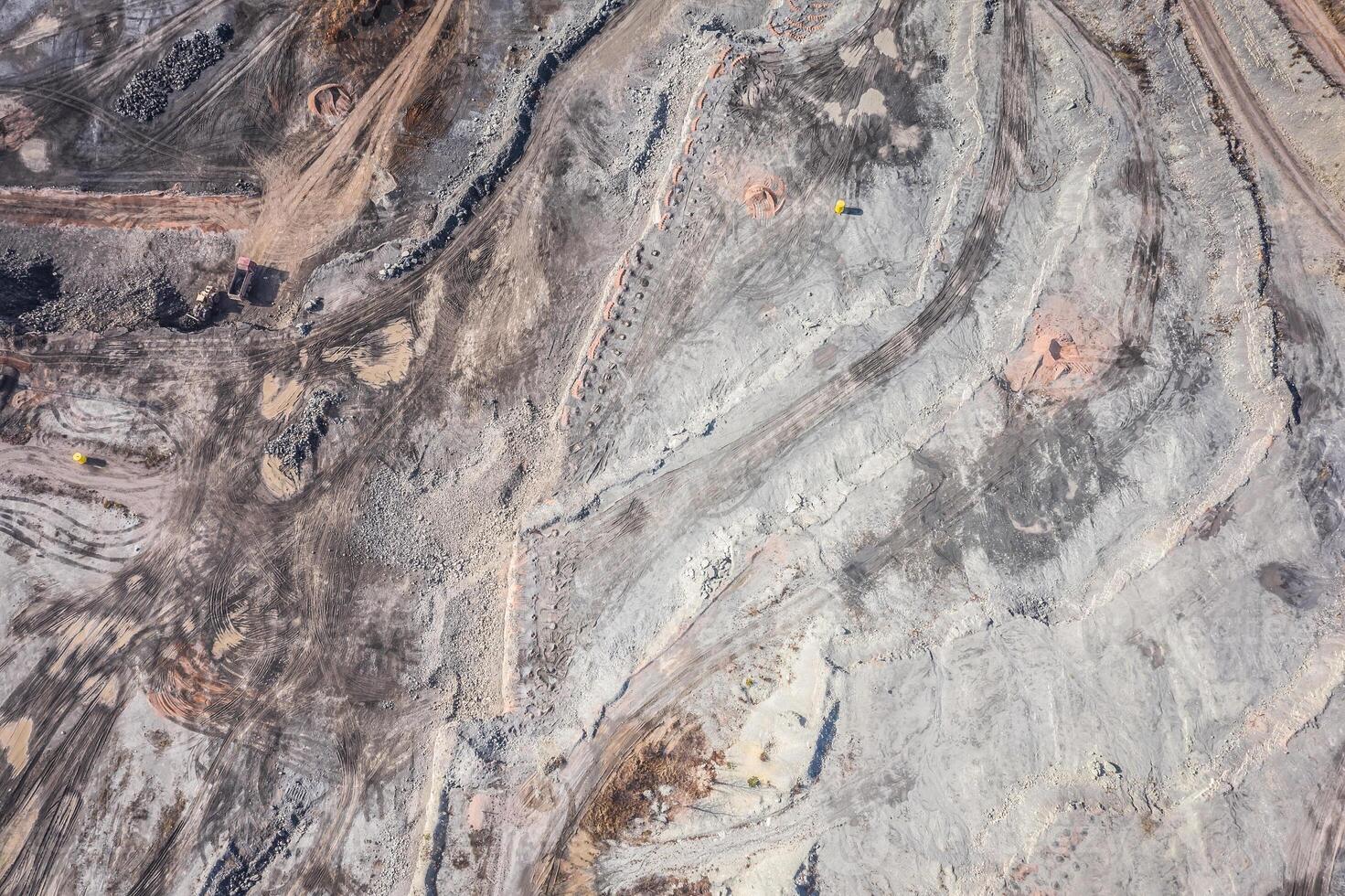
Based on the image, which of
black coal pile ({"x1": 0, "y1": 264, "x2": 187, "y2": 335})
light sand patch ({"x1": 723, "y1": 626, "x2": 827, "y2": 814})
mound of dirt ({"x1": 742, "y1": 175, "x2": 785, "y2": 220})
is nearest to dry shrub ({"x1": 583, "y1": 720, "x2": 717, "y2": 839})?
light sand patch ({"x1": 723, "y1": 626, "x2": 827, "y2": 814})

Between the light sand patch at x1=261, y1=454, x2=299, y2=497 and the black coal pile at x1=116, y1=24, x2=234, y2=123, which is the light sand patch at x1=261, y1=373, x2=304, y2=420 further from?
the black coal pile at x1=116, y1=24, x2=234, y2=123

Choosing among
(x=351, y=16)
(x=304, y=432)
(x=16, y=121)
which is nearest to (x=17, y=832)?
(x=304, y=432)

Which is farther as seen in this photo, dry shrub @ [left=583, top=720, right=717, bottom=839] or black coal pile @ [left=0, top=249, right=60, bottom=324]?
black coal pile @ [left=0, top=249, right=60, bottom=324]

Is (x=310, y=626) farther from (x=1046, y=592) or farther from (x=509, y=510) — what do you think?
(x=1046, y=592)

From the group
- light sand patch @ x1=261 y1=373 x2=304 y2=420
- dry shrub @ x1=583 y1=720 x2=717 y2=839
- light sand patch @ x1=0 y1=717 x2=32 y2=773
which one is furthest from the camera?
light sand patch @ x1=261 y1=373 x2=304 y2=420

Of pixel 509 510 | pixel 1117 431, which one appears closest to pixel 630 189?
pixel 509 510

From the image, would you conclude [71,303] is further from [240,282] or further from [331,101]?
[331,101]

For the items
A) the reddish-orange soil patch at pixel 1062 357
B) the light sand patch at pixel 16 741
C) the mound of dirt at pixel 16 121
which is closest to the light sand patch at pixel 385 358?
the mound of dirt at pixel 16 121
